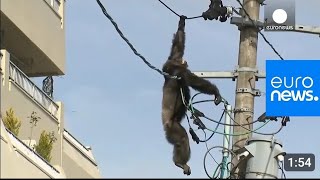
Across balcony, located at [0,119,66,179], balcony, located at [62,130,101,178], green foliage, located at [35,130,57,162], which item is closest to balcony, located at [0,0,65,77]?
balcony, located at [62,130,101,178]

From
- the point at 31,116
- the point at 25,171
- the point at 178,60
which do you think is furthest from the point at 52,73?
the point at 178,60

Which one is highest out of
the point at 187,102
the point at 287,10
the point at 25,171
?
the point at 287,10

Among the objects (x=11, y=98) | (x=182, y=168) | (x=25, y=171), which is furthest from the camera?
(x=11, y=98)

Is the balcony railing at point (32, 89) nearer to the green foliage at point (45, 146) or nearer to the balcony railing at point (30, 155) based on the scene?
the green foliage at point (45, 146)

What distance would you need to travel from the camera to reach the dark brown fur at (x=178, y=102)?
12805 mm

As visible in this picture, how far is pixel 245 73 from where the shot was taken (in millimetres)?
12969

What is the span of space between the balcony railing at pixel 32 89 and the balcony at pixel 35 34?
4.22 feet

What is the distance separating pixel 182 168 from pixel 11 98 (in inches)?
305

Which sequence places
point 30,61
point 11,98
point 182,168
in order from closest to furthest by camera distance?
point 182,168
point 11,98
point 30,61

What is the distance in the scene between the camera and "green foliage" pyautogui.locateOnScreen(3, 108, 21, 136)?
1827 cm

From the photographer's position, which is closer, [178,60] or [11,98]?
[178,60]

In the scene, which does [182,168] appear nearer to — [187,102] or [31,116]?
[187,102]

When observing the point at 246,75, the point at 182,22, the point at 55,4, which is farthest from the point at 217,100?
the point at 55,4

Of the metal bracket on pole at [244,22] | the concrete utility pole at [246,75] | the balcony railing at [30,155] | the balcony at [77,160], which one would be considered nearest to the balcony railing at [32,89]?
the balcony at [77,160]
